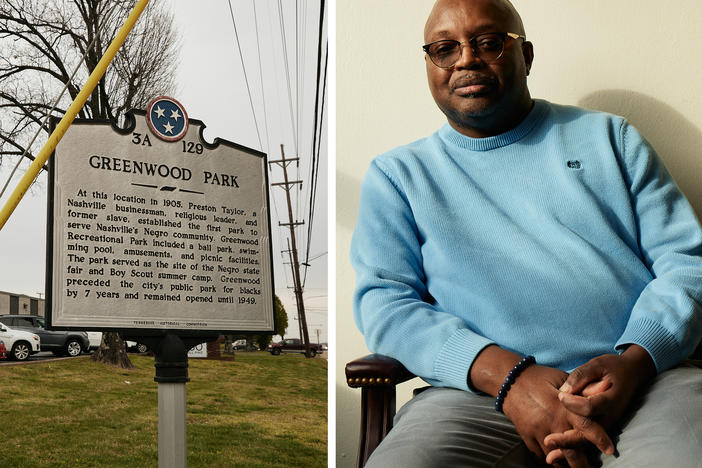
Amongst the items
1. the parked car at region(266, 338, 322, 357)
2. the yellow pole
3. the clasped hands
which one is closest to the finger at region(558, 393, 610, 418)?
the clasped hands

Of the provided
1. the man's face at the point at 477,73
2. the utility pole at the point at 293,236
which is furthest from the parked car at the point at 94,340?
the man's face at the point at 477,73

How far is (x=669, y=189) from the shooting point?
131 cm

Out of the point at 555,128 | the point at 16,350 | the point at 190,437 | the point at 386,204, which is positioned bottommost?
the point at 190,437

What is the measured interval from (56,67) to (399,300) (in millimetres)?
6988

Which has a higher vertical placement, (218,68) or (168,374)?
(218,68)

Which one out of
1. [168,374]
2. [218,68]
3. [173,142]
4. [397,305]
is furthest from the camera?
[218,68]

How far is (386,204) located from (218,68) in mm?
7953

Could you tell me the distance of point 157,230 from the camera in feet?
7.65

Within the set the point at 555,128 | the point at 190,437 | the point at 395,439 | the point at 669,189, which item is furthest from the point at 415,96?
the point at 190,437

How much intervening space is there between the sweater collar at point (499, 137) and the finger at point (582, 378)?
583 millimetres

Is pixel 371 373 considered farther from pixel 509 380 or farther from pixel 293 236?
pixel 293 236

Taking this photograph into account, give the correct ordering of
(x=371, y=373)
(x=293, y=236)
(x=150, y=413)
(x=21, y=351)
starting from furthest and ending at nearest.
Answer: (x=293, y=236), (x=150, y=413), (x=21, y=351), (x=371, y=373)

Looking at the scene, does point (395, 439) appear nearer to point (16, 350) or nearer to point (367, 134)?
point (367, 134)

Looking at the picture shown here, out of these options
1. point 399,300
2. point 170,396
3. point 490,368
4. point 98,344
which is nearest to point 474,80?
point 399,300
